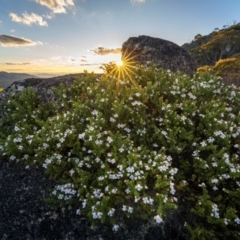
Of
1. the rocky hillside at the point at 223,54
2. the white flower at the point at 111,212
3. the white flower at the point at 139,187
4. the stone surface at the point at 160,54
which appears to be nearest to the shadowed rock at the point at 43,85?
the stone surface at the point at 160,54

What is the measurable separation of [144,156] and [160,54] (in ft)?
37.8

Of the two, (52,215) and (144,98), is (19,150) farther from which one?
(144,98)

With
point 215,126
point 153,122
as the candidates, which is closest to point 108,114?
point 153,122

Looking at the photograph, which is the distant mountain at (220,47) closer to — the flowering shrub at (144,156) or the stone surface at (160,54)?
the stone surface at (160,54)

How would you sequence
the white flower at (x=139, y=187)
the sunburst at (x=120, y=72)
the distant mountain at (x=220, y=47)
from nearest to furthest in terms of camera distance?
the white flower at (x=139, y=187) < the sunburst at (x=120, y=72) < the distant mountain at (x=220, y=47)

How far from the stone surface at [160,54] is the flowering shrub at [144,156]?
23.3 feet

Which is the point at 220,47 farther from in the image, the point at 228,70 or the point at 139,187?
the point at 139,187

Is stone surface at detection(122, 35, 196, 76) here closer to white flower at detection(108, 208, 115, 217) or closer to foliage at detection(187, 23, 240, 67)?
white flower at detection(108, 208, 115, 217)

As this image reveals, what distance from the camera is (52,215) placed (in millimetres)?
6539

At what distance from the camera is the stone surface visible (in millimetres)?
16406

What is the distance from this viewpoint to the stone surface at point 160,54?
1641 centimetres

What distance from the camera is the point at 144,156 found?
648 centimetres

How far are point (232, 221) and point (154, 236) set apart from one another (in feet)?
6.03

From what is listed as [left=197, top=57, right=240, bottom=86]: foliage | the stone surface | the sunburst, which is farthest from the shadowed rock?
[left=197, top=57, right=240, bottom=86]: foliage
